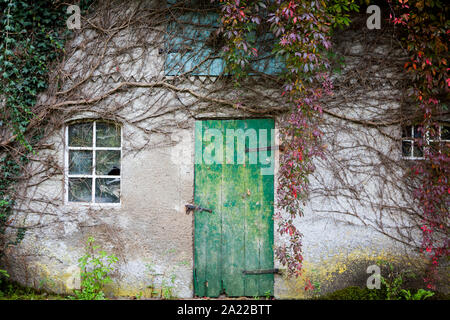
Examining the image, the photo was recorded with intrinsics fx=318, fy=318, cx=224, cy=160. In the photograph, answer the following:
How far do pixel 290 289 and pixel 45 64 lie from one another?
4150mm

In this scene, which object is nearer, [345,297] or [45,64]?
[345,297]

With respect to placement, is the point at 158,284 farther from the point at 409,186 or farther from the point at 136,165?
the point at 409,186

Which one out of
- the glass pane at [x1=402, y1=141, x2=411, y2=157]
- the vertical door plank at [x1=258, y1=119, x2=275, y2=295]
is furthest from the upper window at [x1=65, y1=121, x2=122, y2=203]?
the glass pane at [x1=402, y1=141, x2=411, y2=157]

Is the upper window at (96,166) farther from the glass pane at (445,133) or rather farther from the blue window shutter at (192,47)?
the glass pane at (445,133)

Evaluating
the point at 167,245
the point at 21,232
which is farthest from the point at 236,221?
the point at 21,232

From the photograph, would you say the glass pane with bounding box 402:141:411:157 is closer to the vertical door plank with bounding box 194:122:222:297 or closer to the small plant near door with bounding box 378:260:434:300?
the small plant near door with bounding box 378:260:434:300

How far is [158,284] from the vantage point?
3.91 m

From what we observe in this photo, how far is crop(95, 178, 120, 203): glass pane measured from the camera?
161 inches

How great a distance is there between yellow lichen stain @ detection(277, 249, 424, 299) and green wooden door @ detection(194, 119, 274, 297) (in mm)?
265

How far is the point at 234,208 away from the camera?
394 cm

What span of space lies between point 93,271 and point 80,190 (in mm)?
1042

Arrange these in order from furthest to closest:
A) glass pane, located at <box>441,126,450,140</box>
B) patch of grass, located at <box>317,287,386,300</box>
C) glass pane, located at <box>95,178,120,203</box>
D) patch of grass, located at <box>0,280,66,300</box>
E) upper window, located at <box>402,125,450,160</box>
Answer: glass pane, located at <box>95,178,120,203</box>
glass pane, located at <box>441,126,450,140</box>
upper window, located at <box>402,125,450,160</box>
patch of grass, located at <box>0,280,66,300</box>
patch of grass, located at <box>317,287,386,300</box>

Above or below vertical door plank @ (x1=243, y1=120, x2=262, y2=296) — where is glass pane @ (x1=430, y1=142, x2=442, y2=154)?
above

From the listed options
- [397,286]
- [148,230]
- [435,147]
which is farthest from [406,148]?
[148,230]
